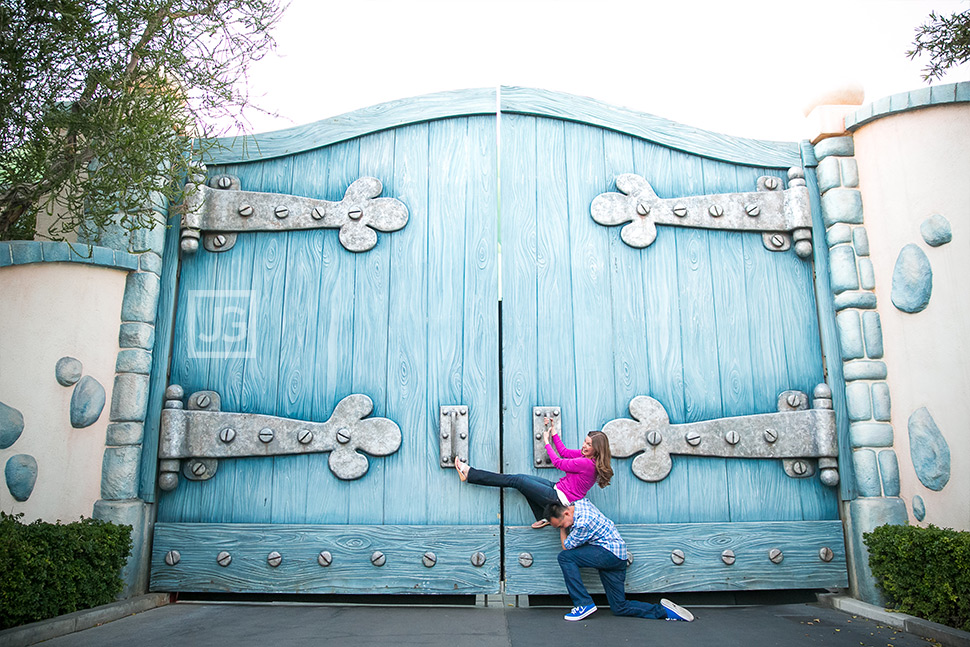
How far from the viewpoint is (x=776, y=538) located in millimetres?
3682

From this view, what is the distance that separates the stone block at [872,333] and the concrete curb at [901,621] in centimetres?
130

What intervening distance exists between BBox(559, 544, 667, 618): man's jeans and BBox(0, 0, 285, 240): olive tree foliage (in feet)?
8.73

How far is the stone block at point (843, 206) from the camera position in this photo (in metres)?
3.97

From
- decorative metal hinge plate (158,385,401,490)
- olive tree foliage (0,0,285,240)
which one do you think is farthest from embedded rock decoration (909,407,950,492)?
olive tree foliage (0,0,285,240)

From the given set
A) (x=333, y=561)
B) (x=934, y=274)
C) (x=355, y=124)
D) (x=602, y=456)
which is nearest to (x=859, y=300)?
(x=934, y=274)

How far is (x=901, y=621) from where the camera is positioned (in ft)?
10.4

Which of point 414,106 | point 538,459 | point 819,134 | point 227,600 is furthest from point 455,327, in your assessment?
point 819,134

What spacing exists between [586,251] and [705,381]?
3.24 feet

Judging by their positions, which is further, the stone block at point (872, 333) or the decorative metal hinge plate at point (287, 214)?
the decorative metal hinge plate at point (287, 214)

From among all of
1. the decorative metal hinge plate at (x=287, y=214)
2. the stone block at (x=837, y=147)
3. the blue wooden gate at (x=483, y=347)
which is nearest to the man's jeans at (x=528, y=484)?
the blue wooden gate at (x=483, y=347)

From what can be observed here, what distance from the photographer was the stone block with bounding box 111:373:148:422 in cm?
362

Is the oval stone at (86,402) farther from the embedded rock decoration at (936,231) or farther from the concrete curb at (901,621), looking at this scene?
the embedded rock decoration at (936,231)

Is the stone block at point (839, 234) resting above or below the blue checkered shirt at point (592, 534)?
above

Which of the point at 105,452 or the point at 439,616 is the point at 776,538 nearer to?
the point at 439,616
